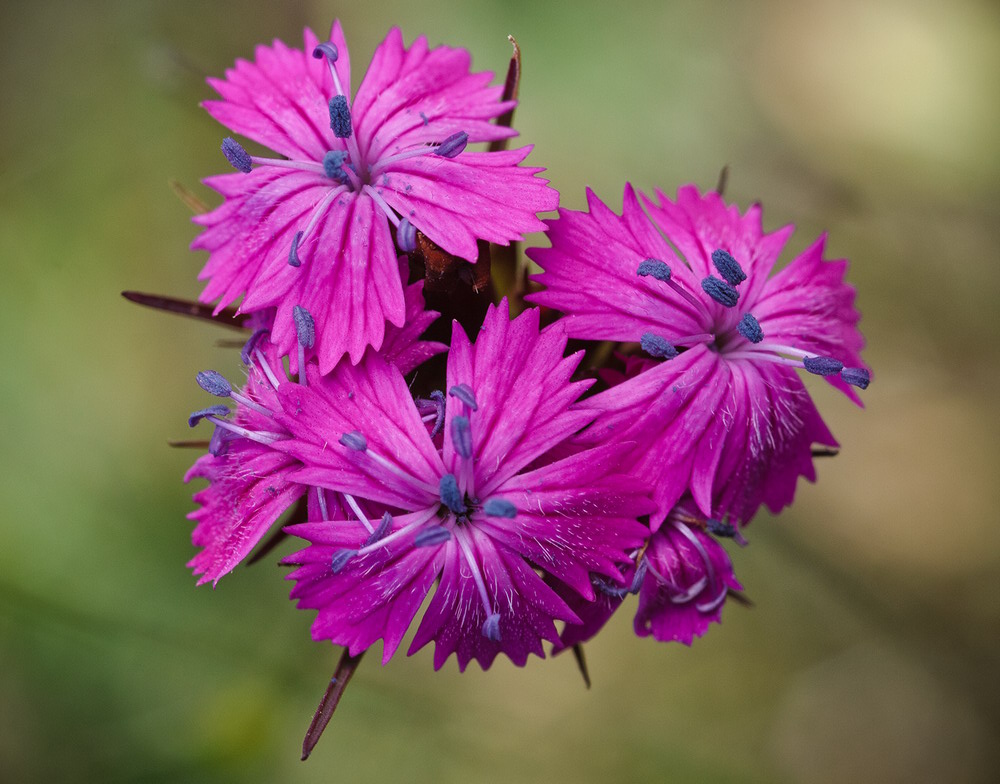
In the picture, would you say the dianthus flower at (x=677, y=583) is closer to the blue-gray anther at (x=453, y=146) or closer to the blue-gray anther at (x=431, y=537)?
the blue-gray anther at (x=431, y=537)

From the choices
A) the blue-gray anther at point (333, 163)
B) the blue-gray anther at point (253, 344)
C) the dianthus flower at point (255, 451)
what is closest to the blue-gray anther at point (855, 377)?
Result: the dianthus flower at point (255, 451)

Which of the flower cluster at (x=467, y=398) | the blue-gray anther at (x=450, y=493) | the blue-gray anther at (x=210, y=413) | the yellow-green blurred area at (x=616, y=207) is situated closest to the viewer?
the blue-gray anther at (x=450, y=493)

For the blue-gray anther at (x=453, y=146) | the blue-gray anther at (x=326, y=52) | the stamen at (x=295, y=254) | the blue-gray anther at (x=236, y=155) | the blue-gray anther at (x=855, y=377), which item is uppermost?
the blue-gray anther at (x=326, y=52)

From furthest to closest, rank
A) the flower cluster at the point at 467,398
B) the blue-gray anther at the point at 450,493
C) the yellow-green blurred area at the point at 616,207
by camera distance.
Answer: the yellow-green blurred area at the point at 616,207 < the flower cluster at the point at 467,398 < the blue-gray anther at the point at 450,493

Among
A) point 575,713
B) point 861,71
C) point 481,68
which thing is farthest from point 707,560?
point 861,71

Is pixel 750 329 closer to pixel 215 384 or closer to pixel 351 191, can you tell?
pixel 351 191

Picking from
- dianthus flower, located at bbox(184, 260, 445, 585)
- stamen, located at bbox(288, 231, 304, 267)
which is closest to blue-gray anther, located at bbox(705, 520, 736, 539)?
dianthus flower, located at bbox(184, 260, 445, 585)

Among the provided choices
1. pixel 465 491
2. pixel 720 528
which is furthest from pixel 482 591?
pixel 720 528
